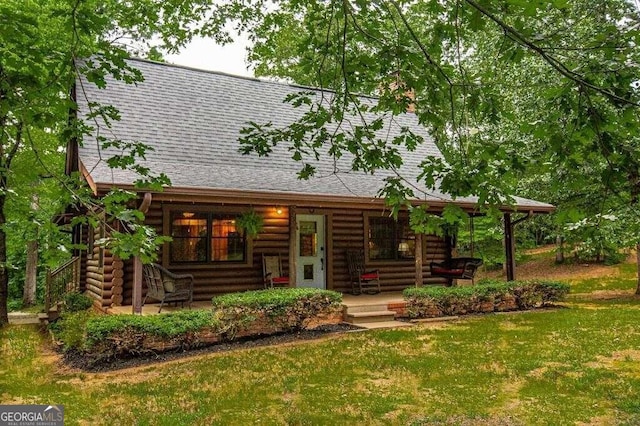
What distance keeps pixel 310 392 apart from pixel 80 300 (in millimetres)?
6972

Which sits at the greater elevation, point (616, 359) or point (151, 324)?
point (151, 324)

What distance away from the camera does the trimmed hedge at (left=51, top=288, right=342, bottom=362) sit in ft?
23.7

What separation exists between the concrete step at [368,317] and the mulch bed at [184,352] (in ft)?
1.10

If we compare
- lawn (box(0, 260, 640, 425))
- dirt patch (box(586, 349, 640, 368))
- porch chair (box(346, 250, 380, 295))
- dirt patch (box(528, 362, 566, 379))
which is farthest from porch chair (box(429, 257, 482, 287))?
dirt patch (box(528, 362, 566, 379))

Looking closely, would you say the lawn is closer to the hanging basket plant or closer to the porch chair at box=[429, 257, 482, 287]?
the porch chair at box=[429, 257, 482, 287]

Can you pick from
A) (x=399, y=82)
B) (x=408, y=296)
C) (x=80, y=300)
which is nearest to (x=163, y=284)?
(x=80, y=300)

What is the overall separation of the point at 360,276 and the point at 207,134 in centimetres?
505

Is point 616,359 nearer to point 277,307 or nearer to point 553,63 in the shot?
point 277,307

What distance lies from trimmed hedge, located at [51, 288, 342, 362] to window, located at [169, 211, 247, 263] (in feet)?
8.56

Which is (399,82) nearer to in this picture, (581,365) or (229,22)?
(581,365)

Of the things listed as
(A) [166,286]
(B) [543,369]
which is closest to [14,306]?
(A) [166,286]

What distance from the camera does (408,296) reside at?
10.3 m

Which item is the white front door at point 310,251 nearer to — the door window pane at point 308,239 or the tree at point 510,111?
the door window pane at point 308,239

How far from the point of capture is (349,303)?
411 inches
